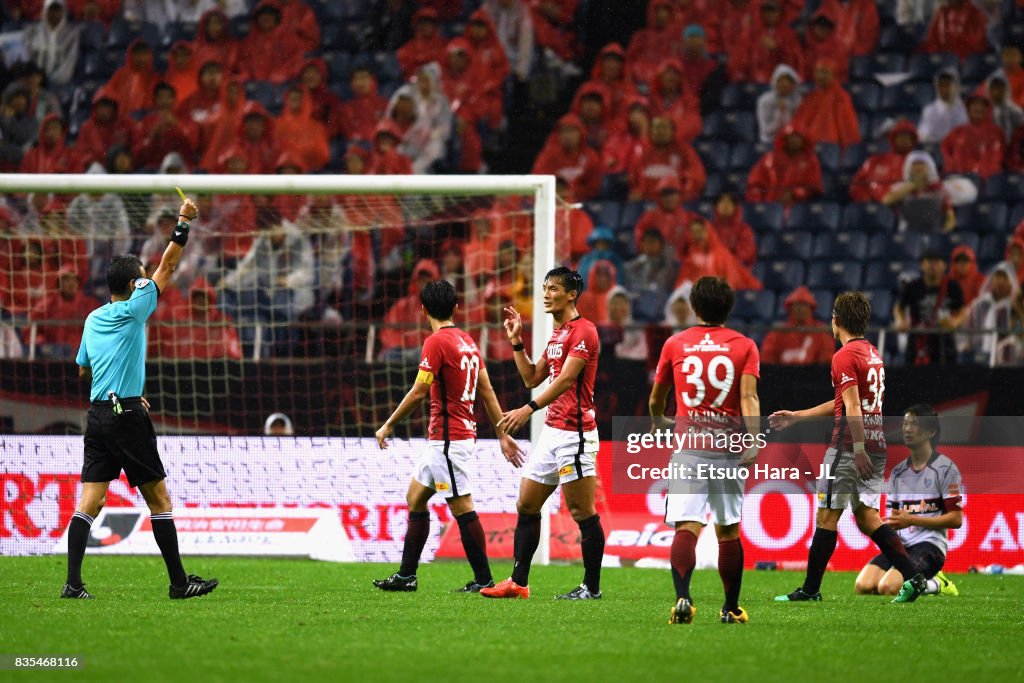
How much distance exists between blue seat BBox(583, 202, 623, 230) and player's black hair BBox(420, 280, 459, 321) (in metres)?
7.73

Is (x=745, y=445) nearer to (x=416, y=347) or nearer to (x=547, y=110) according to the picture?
(x=416, y=347)

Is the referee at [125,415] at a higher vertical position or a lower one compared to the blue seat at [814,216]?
lower

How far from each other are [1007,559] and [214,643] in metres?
7.71

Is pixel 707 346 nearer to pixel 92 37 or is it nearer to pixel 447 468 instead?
pixel 447 468

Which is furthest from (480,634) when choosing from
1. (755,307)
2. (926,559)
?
(755,307)

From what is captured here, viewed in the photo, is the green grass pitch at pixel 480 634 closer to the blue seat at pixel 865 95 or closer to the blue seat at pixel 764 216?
the blue seat at pixel 764 216

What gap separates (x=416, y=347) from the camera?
44.0 feet

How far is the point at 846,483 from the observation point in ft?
27.8

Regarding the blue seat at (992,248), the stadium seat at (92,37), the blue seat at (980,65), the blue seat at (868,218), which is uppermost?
the stadium seat at (92,37)

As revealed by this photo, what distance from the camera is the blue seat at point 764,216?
16.2 metres

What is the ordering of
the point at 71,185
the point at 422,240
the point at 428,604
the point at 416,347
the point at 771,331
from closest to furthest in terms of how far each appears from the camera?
the point at 428,604, the point at 71,185, the point at 771,331, the point at 416,347, the point at 422,240

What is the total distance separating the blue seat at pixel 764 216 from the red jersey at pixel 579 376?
8.38 meters

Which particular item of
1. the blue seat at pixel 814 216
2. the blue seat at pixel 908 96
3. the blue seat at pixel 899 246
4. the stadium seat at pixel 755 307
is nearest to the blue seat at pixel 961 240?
the blue seat at pixel 899 246

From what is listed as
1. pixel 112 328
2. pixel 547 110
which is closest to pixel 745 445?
pixel 112 328
